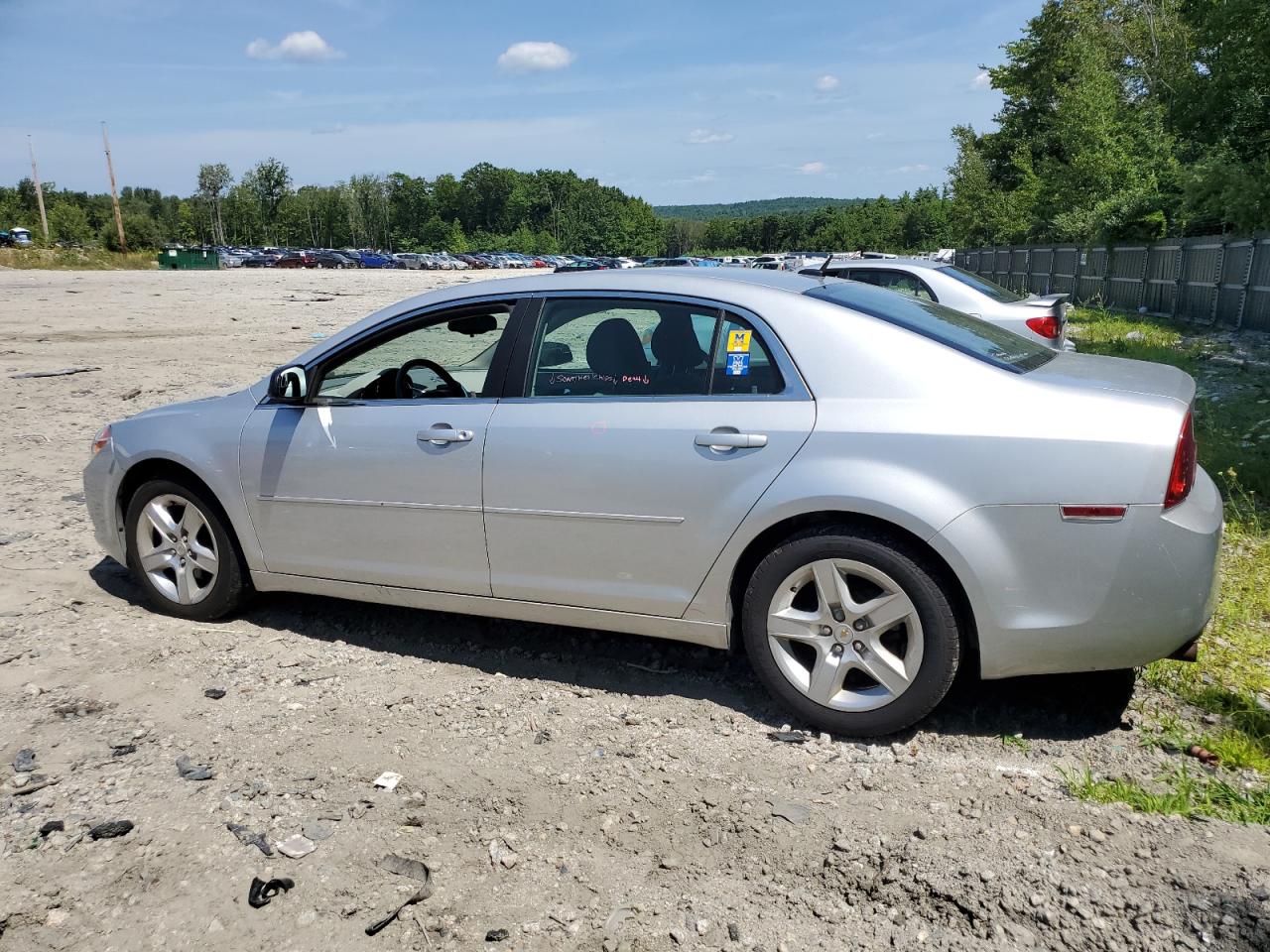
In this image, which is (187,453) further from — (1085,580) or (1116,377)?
(1116,377)

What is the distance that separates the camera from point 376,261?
Result: 3553 inches

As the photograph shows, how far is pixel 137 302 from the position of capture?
28.3m

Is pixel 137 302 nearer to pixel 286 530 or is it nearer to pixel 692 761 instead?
pixel 286 530

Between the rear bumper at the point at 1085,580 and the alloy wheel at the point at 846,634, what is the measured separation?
0.26 metres

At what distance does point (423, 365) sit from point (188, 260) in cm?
7860

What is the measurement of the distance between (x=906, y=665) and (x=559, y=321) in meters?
2.00

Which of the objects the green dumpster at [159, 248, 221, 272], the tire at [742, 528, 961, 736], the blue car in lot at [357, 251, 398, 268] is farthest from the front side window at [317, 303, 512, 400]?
the blue car in lot at [357, 251, 398, 268]

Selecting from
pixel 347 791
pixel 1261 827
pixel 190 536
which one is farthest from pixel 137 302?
pixel 1261 827

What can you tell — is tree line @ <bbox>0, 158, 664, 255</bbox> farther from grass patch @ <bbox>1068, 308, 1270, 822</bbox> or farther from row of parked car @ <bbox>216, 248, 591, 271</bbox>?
grass patch @ <bbox>1068, 308, 1270, 822</bbox>

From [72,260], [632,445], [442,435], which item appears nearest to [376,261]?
[72,260]

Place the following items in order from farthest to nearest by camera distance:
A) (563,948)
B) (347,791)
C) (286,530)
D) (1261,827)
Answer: (286,530)
(347,791)
(1261,827)
(563,948)

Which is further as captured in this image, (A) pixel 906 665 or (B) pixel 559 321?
(B) pixel 559 321

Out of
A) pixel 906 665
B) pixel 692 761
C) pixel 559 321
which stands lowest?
pixel 692 761

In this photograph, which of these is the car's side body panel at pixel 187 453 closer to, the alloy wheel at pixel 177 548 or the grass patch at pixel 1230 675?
the alloy wheel at pixel 177 548
